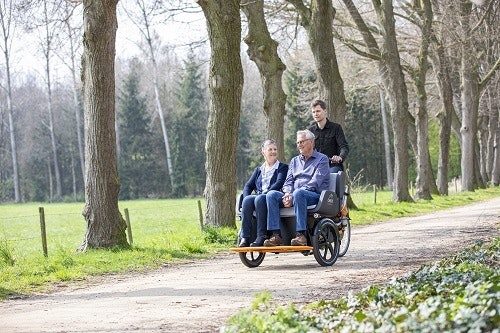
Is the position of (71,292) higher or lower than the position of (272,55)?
lower

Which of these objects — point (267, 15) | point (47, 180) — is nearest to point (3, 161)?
point (47, 180)

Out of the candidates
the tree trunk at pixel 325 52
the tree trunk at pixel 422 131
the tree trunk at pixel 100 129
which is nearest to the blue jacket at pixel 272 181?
the tree trunk at pixel 100 129

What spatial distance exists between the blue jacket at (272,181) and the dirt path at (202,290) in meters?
1.07

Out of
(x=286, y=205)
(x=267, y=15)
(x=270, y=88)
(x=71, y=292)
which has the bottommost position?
(x=71, y=292)

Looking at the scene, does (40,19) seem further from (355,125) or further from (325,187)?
(355,125)

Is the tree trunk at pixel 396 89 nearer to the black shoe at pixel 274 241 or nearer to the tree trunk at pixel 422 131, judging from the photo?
the tree trunk at pixel 422 131

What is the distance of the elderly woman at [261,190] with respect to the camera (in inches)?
460

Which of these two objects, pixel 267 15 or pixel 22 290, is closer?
pixel 22 290

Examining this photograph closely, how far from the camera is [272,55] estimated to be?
865 inches

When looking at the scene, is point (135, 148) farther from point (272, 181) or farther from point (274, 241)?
point (274, 241)

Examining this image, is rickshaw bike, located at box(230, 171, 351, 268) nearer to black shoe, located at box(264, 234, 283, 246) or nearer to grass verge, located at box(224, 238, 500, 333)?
black shoe, located at box(264, 234, 283, 246)

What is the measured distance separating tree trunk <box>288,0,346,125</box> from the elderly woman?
11.5 m

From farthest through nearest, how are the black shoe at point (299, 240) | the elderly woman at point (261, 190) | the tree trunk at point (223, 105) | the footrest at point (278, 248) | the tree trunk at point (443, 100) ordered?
the tree trunk at point (443, 100) < the tree trunk at point (223, 105) < the elderly woman at point (261, 190) < the black shoe at point (299, 240) < the footrest at point (278, 248)

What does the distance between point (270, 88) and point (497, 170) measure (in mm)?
35926
